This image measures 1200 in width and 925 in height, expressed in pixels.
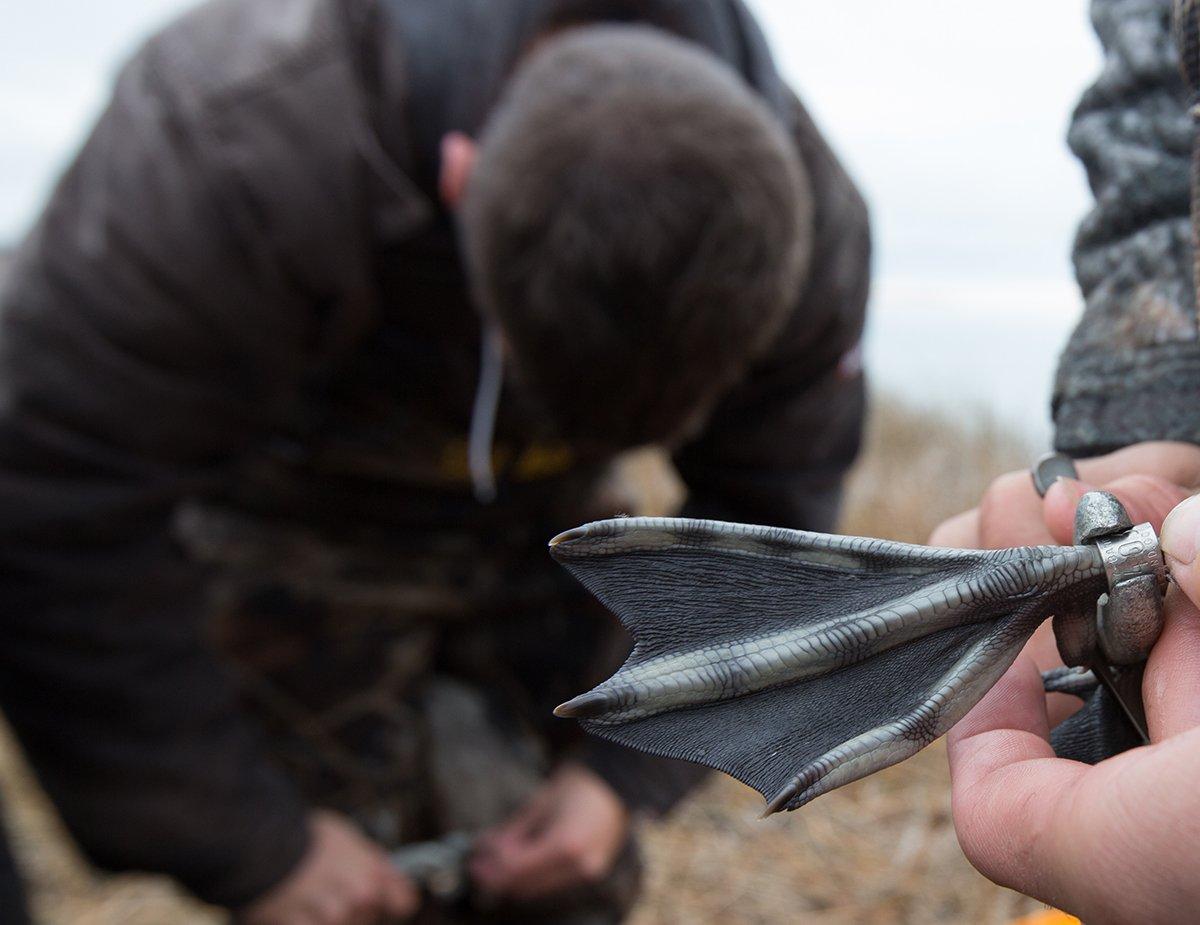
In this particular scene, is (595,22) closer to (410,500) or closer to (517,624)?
(410,500)

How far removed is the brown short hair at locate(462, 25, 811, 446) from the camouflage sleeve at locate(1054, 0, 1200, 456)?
1.77 feet

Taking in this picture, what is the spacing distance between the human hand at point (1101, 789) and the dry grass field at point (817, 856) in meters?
1.55

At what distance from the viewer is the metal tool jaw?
49 cm

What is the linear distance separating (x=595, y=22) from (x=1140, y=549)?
1266 mm

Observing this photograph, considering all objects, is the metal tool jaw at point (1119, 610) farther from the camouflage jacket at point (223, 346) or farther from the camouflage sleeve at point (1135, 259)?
the camouflage jacket at point (223, 346)

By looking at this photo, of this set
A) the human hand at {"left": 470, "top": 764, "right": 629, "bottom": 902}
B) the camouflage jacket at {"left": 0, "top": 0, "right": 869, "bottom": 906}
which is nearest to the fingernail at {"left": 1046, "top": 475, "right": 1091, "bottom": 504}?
the camouflage jacket at {"left": 0, "top": 0, "right": 869, "bottom": 906}

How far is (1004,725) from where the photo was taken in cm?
55

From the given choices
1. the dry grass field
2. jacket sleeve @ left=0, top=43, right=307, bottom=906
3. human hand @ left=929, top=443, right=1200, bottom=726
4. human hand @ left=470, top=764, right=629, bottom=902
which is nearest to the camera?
human hand @ left=929, top=443, right=1200, bottom=726

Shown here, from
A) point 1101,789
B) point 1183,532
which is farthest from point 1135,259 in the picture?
point 1101,789

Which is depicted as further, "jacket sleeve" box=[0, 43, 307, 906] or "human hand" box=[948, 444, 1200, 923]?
"jacket sleeve" box=[0, 43, 307, 906]

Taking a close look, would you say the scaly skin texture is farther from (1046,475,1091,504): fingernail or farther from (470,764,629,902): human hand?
(470,764,629,902): human hand

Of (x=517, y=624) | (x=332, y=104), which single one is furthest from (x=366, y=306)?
(x=517, y=624)

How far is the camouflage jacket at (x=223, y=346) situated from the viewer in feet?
4.62

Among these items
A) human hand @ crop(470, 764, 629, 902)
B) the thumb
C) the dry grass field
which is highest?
the thumb
